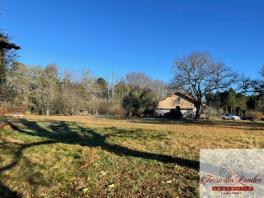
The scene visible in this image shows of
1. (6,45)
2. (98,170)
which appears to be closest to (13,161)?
(98,170)

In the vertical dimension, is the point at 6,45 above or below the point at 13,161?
above

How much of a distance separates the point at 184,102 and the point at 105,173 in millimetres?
57585

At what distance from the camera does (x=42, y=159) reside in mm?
8500

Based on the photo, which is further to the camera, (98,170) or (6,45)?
(6,45)

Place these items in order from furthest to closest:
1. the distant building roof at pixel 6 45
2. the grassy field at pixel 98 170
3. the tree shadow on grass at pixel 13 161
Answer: the distant building roof at pixel 6 45 → the tree shadow on grass at pixel 13 161 → the grassy field at pixel 98 170

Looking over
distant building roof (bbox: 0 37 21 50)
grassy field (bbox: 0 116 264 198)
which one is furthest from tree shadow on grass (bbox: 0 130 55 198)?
distant building roof (bbox: 0 37 21 50)

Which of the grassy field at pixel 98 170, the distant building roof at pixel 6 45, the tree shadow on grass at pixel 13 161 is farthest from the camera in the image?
the distant building roof at pixel 6 45

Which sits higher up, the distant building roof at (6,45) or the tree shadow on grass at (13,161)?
the distant building roof at (6,45)

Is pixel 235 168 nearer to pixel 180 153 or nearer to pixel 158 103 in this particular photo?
pixel 180 153

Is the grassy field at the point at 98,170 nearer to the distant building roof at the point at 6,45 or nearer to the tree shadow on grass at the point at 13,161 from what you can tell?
the tree shadow on grass at the point at 13,161

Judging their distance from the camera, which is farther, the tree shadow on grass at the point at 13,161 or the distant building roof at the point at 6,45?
the distant building roof at the point at 6,45

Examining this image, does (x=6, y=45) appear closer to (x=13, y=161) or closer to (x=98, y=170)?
(x=13, y=161)

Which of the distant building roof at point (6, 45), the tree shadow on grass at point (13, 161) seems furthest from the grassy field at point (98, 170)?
the distant building roof at point (6, 45)

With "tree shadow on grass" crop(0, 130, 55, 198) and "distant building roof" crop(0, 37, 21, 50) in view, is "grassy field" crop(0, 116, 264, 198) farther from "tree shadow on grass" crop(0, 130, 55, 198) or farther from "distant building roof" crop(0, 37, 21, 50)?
"distant building roof" crop(0, 37, 21, 50)
